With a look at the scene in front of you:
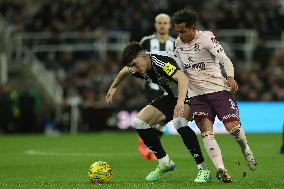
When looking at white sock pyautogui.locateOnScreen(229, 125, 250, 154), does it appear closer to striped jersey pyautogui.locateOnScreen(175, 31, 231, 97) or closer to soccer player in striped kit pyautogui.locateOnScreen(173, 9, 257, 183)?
soccer player in striped kit pyautogui.locateOnScreen(173, 9, 257, 183)

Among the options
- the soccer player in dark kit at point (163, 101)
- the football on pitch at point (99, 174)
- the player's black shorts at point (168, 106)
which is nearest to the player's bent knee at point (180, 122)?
the soccer player in dark kit at point (163, 101)

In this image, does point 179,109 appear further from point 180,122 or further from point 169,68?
point 180,122

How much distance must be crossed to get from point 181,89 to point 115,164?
4.72 m

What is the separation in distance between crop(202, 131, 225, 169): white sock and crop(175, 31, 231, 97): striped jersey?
1.94 feet

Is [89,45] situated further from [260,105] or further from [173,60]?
[173,60]

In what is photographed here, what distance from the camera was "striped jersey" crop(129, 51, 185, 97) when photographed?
11375 mm

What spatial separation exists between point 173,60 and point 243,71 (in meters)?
21.2

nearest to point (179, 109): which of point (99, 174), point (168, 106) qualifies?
point (168, 106)

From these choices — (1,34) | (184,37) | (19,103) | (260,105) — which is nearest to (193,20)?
(184,37)

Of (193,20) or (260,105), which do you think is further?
(260,105)

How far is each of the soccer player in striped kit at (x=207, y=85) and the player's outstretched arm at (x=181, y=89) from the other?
17.8 inches

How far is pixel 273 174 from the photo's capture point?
12.8m

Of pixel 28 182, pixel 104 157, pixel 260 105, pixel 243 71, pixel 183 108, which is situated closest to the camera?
pixel 183 108

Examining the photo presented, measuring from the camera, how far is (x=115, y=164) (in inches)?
616
